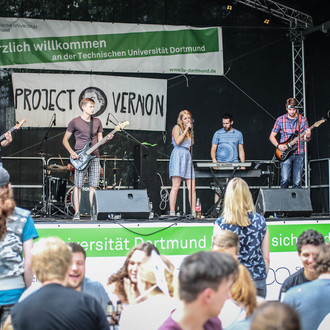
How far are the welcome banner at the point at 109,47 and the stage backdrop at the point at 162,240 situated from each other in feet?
17.5

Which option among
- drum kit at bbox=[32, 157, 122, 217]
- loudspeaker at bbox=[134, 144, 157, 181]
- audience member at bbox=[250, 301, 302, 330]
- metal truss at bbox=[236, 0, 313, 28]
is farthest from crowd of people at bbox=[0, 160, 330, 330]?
metal truss at bbox=[236, 0, 313, 28]

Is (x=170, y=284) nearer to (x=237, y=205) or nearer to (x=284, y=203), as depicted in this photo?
(x=237, y=205)

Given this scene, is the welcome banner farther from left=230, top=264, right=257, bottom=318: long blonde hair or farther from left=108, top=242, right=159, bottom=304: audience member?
left=230, top=264, right=257, bottom=318: long blonde hair

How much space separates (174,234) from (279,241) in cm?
118

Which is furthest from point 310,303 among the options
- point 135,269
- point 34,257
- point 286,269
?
point 286,269

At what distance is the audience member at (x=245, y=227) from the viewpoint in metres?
4.46

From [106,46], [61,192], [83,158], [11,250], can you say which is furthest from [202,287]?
[106,46]

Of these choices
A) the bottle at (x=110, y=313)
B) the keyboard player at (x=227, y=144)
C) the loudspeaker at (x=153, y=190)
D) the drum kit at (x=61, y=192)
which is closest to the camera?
the bottle at (x=110, y=313)

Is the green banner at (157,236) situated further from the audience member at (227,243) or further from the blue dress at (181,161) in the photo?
the blue dress at (181,161)

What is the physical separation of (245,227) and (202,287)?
2244mm

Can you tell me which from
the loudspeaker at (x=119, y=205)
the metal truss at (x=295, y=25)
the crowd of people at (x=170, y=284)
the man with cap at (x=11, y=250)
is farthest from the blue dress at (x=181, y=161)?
the man with cap at (x=11, y=250)

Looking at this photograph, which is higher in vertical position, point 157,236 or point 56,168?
point 56,168

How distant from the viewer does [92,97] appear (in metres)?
10.7

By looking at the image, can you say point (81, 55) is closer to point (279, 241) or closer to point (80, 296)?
point (279, 241)
